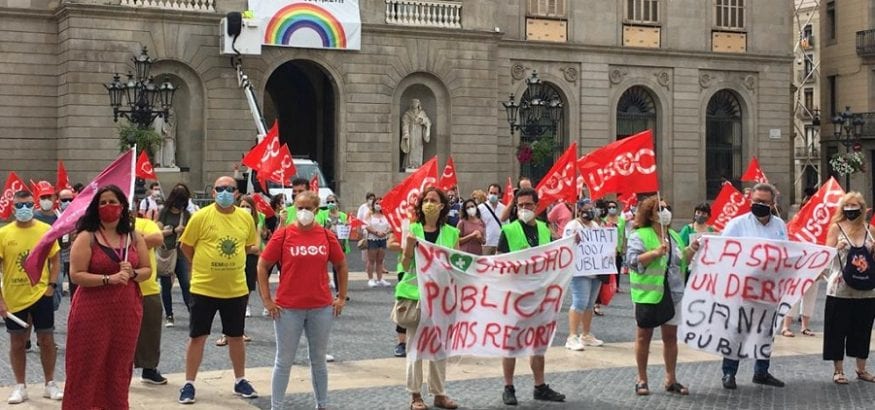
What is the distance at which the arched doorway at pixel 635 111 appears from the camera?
4253cm

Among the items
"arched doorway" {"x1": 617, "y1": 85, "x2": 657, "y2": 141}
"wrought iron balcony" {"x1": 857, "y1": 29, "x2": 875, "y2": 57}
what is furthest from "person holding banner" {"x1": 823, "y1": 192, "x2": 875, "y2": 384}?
"wrought iron balcony" {"x1": 857, "y1": 29, "x2": 875, "y2": 57}

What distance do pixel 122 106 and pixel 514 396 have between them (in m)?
24.1

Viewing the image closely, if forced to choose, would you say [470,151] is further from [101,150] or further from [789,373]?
[789,373]

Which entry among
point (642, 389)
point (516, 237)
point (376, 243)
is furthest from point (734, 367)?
point (376, 243)

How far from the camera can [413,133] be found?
37.0 meters

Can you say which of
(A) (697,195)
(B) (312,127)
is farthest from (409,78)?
(A) (697,195)

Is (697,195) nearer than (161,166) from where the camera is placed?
No

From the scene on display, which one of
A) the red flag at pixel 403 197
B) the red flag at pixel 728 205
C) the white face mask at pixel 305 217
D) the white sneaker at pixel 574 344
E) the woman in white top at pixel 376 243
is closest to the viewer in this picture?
the white face mask at pixel 305 217

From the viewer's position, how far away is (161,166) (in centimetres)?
3334

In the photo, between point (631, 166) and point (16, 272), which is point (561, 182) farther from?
point (16, 272)

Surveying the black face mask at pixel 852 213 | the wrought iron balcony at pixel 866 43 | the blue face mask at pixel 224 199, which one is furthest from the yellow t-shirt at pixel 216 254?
the wrought iron balcony at pixel 866 43

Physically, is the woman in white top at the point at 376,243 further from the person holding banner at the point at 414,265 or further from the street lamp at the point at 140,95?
the person holding banner at the point at 414,265

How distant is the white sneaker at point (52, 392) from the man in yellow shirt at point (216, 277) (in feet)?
3.64

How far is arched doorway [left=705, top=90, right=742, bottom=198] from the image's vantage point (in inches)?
1737
